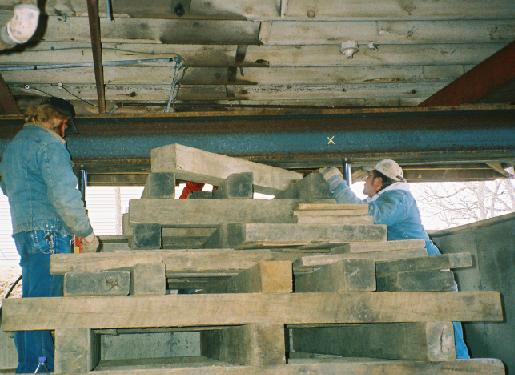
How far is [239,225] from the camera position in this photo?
2.83 meters

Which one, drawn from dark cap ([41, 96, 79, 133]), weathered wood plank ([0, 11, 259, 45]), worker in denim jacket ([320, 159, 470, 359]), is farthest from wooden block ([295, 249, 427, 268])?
weathered wood plank ([0, 11, 259, 45])

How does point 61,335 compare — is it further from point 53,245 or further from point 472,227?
point 472,227

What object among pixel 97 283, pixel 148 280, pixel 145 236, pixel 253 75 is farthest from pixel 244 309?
pixel 253 75

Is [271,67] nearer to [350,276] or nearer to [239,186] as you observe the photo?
[239,186]

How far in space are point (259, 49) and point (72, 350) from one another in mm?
3307

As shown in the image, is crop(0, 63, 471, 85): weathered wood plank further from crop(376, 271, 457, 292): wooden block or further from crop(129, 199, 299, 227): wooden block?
crop(376, 271, 457, 292): wooden block

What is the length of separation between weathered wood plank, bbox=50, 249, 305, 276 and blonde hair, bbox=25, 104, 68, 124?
61.3 inches

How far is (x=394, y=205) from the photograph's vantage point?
4.42 meters

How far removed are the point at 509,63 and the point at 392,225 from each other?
1.80m

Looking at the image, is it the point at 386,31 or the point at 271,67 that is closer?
the point at 386,31

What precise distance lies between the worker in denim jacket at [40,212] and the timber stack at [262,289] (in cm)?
63

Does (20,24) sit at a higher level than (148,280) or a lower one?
higher

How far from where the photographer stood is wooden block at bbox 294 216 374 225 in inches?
117

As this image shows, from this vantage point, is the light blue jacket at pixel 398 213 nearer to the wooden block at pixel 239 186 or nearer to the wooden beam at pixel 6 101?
the wooden block at pixel 239 186
